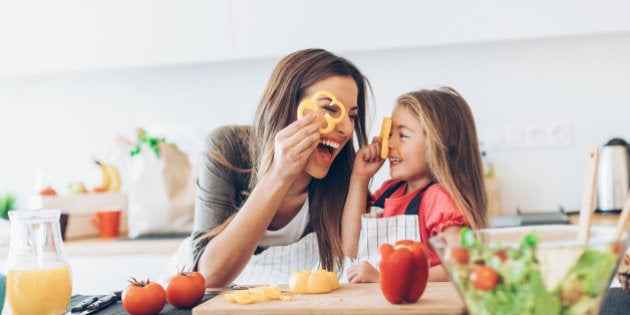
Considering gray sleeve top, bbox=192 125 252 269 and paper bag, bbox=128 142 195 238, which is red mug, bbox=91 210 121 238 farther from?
gray sleeve top, bbox=192 125 252 269

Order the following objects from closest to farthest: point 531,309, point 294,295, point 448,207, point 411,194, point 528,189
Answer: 1. point 531,309
2. point 294,295
3. point 448,207
4. point 411,194
5. point 528,189

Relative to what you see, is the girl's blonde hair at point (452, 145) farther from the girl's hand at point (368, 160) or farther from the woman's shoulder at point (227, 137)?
the woman's shoulder at point (227, 137)

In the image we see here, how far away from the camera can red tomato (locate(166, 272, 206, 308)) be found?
3.62 ft

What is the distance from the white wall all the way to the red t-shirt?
2.72 ft

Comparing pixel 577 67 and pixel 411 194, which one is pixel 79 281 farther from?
pixel 577 67

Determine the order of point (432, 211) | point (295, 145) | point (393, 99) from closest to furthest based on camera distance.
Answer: point (295, 145), point (432, 211), point (393, 99)

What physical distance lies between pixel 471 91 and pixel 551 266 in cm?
208

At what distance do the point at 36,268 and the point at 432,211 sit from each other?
868 mm

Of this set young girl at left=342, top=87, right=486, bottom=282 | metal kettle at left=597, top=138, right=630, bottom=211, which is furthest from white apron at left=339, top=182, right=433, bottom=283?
metal kettle at left=597, top=138, right=630, bottom=211

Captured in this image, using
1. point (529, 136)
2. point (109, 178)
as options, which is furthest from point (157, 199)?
point (529, 136)

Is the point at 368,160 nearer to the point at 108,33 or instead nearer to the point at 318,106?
the point at 318,106

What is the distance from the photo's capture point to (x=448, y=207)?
155 cm

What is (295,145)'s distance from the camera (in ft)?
4.80

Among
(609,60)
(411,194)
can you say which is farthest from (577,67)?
(411,194)
